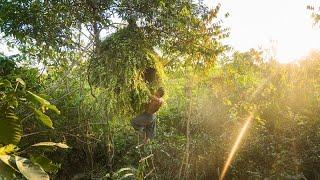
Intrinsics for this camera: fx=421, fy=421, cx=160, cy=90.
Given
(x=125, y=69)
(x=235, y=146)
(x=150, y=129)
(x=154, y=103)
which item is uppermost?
(x=125, y=69)

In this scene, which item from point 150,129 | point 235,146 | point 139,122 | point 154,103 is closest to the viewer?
point 154,103

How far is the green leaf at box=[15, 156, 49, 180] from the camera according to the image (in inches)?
26.9

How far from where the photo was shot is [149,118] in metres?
3.74

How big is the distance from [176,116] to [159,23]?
4.26 m

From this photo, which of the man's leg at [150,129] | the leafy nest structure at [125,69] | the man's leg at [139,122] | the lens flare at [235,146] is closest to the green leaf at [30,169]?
the leafy nest structure at [125,69]

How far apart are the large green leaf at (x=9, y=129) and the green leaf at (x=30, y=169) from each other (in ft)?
0.33

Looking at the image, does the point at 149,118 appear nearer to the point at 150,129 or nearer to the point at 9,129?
the point at 150,129

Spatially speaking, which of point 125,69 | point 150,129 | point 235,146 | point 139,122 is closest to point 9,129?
point 125,69

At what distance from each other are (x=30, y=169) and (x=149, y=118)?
305 centimetres

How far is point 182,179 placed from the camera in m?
5.74

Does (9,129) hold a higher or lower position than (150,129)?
higher

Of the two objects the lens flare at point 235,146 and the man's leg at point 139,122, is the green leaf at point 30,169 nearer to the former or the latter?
the man's leg at point 139,122

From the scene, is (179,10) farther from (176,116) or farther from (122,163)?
(176,116)

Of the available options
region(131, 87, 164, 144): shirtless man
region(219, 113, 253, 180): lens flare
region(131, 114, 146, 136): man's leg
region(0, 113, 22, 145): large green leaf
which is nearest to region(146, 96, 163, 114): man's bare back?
region(131, 87, 164, 144): shirtless man
